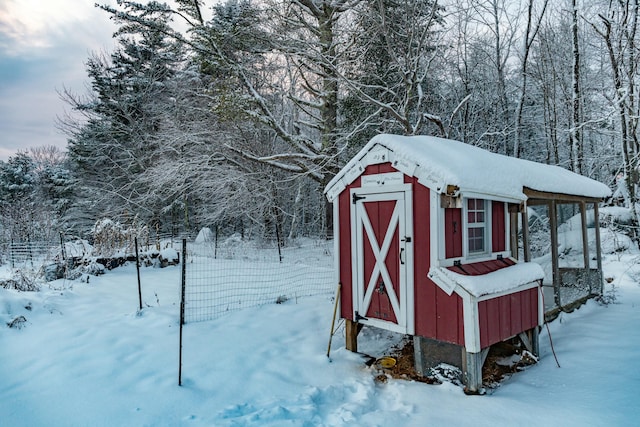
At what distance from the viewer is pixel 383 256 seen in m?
4.66

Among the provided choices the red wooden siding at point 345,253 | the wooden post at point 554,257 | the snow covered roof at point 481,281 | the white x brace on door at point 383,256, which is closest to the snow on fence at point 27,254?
the red wooden siding at point 345,253

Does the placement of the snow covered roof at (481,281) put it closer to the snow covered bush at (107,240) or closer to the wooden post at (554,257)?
the wooden post at (554,257)

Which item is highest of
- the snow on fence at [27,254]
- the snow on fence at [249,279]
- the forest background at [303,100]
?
the forest background at [303,100]

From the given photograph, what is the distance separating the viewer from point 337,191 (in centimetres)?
520

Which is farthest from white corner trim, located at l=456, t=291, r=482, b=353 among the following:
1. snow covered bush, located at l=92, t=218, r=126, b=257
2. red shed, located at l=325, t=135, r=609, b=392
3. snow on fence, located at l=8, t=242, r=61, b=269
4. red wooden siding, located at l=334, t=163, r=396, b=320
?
snow on fence, located at l=8, t=242, r=61, b=269

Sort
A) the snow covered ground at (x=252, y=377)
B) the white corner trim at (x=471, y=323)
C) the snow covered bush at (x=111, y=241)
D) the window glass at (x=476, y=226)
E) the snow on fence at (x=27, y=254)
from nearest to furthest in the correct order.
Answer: the snow covered ground at (x=252, y=377) → the white corner trim at (x=471, y=323) → the window glass at (x=476, y=226) → the snow covered bush at (x=111, y=241) → the snow on fence at (x=27, y=254)

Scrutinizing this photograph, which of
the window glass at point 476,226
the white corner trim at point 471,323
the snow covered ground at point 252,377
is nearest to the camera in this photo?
the snow covered ground at point 252,377

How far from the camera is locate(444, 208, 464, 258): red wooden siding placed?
4156mm

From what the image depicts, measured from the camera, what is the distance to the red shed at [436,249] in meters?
4.01

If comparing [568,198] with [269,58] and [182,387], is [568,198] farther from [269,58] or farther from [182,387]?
[269,58]

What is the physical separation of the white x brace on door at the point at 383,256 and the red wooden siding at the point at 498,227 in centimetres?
122

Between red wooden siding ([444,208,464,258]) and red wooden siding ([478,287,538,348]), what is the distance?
0.59m

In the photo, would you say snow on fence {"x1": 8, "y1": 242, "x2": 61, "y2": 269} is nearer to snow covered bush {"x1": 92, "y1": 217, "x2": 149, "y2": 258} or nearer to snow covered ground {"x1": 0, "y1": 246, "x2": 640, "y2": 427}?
snow covered bush {"x1": 92, "y1": 217, "x2": 149, "y2": 258}

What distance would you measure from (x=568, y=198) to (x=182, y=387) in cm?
621
